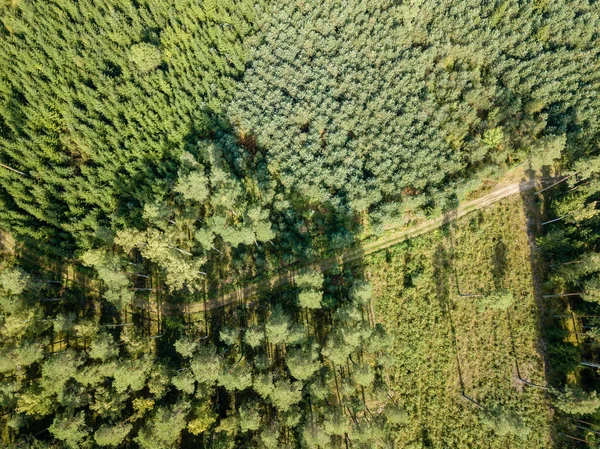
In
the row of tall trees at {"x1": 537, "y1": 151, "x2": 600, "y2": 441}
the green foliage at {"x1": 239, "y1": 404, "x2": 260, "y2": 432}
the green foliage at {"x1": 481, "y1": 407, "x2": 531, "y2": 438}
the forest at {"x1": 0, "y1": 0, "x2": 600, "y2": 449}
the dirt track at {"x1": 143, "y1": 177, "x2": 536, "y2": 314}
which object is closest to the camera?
the green foliage at {"x1": 239, "y1": 404, "x2": 260, "y2": 432}

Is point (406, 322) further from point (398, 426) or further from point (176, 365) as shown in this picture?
point (176, 365)

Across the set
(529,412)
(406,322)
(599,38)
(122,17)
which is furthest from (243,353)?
(599,38)

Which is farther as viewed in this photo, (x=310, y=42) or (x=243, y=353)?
(x=310, y=42)

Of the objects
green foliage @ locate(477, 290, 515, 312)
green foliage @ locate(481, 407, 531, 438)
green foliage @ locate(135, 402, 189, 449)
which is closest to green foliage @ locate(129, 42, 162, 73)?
green foliage @ locate(135, 402, 189, 449)

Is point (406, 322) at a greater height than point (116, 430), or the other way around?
point (406, 322)

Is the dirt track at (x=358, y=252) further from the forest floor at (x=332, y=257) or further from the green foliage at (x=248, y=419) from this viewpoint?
the green foliage at (x=248, y=419)

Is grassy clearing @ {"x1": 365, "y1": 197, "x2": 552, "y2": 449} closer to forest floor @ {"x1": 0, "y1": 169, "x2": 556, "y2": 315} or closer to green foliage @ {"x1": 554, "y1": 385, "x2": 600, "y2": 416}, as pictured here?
forest floor @ {"x1": 0, "y1": 169, "x2": 556, "y2": 315}
